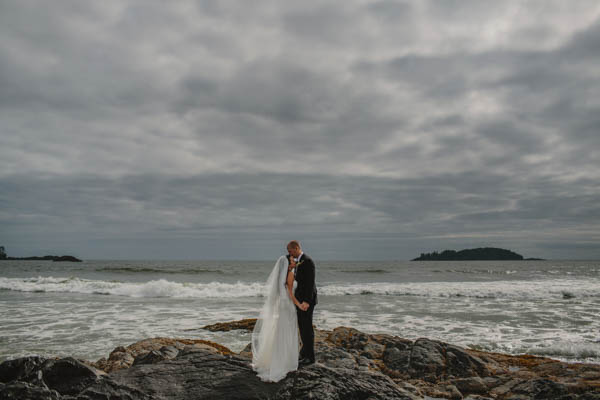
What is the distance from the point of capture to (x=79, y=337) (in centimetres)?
1177

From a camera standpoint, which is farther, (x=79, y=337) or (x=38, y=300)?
(x=38, y=300)

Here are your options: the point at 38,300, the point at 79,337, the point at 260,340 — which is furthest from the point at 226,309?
the point at 260,340

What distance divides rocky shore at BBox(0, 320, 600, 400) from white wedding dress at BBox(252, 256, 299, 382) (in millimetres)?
196

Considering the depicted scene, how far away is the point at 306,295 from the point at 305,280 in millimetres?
253

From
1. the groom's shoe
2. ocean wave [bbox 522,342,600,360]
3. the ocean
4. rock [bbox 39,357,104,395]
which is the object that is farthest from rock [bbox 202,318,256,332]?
ocean wave [bbox 522,342,600,360]

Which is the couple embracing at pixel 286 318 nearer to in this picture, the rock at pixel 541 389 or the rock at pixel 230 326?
the rock at pixel 541 389

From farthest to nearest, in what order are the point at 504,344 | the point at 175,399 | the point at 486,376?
the point at 504,344 < the point at 486,376 < the point at 175,399

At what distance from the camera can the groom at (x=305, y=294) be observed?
6.19m

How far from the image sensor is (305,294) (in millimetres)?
6211

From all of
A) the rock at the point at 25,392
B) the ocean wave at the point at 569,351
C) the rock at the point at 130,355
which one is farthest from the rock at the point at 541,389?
the rock at the point at 25,392

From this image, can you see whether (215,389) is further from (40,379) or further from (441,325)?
(441,325)

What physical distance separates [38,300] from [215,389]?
2092 centimetres

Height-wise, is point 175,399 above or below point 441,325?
above

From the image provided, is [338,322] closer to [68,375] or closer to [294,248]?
[294,248]
